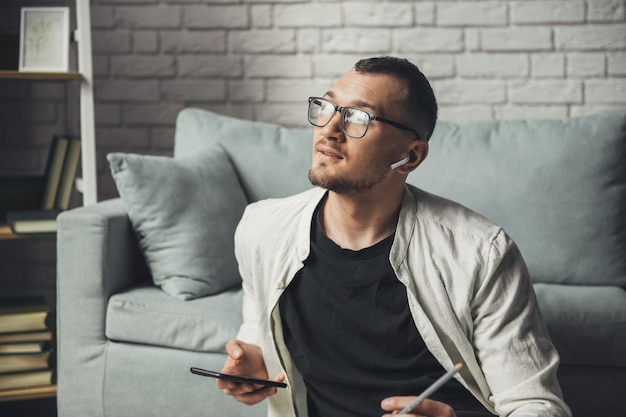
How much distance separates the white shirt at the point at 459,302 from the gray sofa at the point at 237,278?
1.73 ft

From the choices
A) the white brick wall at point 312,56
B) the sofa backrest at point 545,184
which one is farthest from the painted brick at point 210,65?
the sofa backrest at point 545,184

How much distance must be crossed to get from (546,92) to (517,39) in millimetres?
235

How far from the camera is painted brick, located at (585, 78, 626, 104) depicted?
3.04 m

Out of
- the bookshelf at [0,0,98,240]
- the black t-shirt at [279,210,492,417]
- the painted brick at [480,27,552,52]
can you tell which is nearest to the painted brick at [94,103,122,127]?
the bookshelf at [0,0,98,240]

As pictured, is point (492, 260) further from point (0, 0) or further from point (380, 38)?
point (0, 0)

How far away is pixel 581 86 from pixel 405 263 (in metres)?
1.89

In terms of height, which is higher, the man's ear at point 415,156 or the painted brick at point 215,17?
the painted brick at point 215,17

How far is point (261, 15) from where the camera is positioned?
10.3 feet

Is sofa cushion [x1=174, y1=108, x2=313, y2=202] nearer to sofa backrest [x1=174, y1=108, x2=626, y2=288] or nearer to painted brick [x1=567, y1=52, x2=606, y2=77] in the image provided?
sofa backrest [x1=174, y1=108, x2=626, y2=288]

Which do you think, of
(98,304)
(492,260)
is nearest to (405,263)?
(492,260)

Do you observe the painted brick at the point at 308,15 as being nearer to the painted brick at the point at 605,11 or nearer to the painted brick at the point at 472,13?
the painted brick at the point at 472,13

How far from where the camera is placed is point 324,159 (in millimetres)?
1476

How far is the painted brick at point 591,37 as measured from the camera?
3016 millimetres

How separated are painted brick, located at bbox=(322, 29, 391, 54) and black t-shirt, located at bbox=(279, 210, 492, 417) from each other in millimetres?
1689
